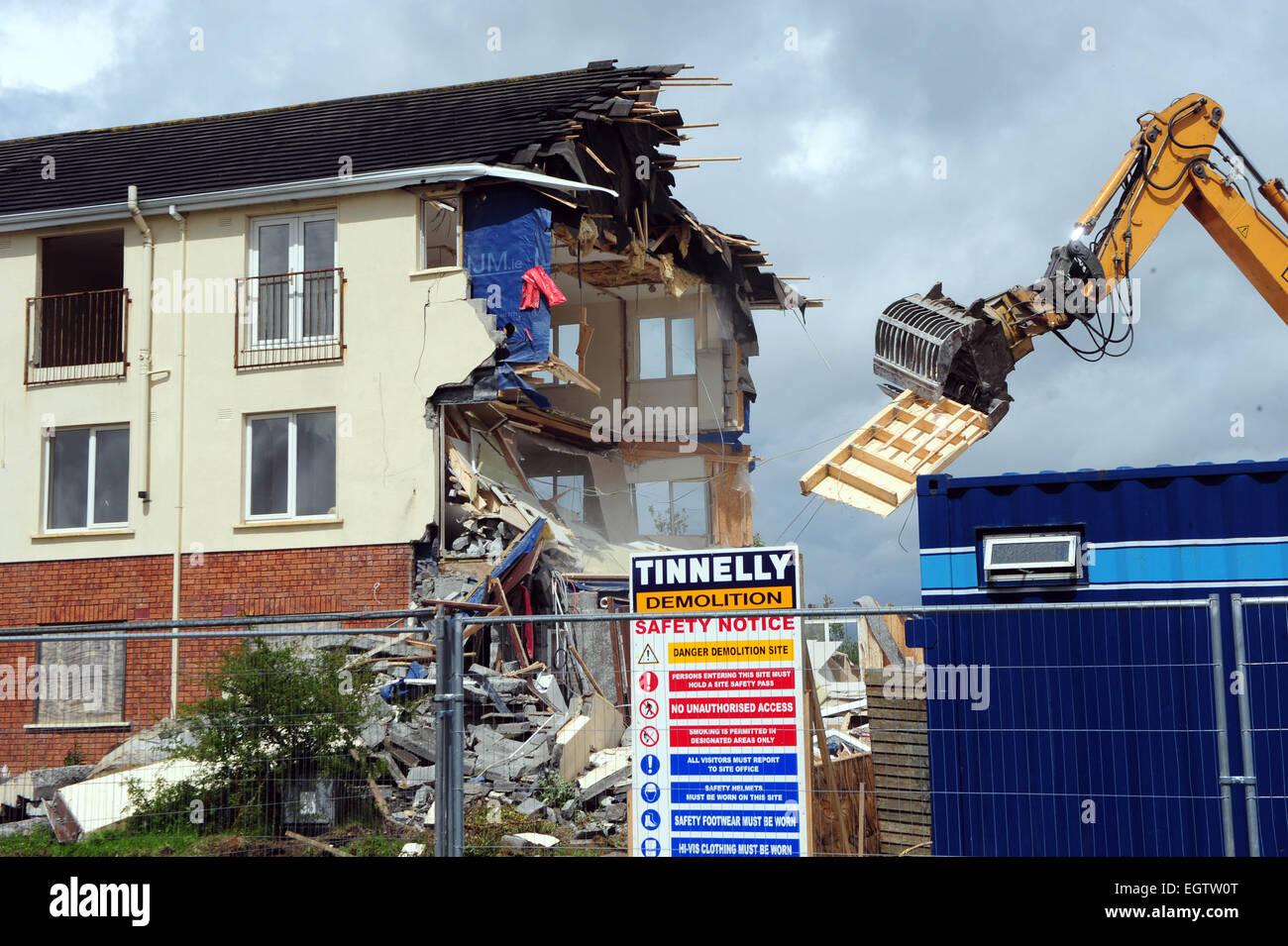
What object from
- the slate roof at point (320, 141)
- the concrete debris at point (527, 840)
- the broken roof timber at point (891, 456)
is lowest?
the concrete debris at point (527, 840)

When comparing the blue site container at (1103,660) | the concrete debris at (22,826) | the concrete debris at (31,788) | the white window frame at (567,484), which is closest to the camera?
the blue site container at (1103,660)

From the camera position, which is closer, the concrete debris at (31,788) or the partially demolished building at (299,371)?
the concrete debris at (31,788)

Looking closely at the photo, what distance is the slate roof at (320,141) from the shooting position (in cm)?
2133

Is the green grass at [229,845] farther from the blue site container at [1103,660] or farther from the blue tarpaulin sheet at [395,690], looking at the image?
the blue site container at [1103,660]

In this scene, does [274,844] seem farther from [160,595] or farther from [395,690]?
[160,595]

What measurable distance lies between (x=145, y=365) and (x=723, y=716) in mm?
16323

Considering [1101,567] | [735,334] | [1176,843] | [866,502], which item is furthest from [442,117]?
[1176,843]

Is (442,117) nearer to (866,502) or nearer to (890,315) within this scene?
(890,315)

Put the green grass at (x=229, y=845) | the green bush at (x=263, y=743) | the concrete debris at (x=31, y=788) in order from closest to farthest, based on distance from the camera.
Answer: the green grass at (x=229, y=845), the green bush at (x=263, y=743), the concrete debris at (x=31, y=788)

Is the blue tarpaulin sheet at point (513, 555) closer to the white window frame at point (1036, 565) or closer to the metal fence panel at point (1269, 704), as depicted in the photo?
the white window frame at point (1036, 565)

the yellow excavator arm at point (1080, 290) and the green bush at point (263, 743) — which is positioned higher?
the yellow excavator arm at point (1080, 290)

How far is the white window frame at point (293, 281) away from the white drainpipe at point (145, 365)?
1.79 m

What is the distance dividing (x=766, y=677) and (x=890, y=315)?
1044 cm

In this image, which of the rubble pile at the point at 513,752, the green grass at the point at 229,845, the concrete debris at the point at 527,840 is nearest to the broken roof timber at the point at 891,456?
the rubble pile at the point at 513,752
